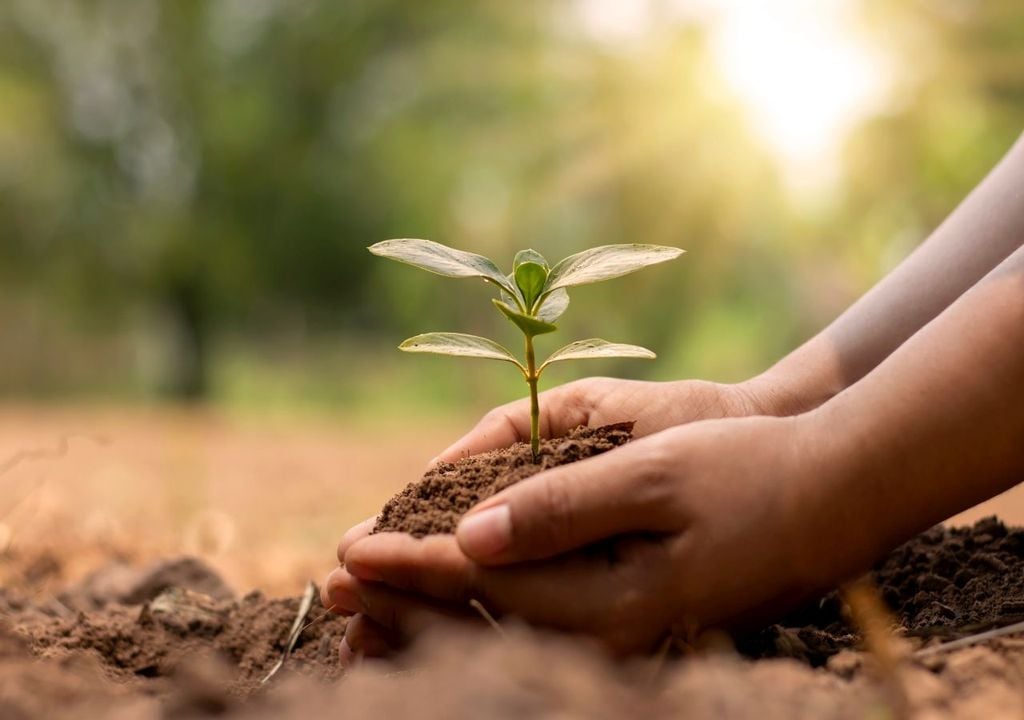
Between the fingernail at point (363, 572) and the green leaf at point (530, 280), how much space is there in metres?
0.44

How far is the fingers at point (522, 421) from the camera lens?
63.2 inches

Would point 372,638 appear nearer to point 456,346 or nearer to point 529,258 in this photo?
point 456,346

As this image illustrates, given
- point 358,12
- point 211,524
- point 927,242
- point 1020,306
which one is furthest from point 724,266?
point 1020,306

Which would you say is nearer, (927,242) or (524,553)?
(524,553)

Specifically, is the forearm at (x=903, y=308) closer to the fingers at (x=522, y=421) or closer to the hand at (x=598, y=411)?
the hand at (x=598, y=411)

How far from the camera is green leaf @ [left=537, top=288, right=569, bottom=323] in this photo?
1.40 m

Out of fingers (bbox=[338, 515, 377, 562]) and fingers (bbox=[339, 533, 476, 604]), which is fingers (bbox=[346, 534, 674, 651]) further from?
fingers (bbox=[338, 515, 377, 562])

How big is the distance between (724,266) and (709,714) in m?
10.1

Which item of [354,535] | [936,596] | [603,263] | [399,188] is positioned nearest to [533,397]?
[603,263]

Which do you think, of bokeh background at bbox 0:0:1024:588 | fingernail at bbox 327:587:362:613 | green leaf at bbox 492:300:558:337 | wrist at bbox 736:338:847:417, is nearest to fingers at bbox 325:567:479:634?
fingernail at bbox 327:587:362:613

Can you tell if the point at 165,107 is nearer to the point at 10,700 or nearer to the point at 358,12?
the point at 358,12

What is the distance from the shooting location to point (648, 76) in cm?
980

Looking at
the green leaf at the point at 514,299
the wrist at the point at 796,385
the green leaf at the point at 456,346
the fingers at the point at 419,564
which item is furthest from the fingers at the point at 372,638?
the wrist at the point at 796,385

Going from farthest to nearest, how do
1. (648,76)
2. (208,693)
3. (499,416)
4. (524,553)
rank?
(648,76), (499,416), (524,553), (208,693)
